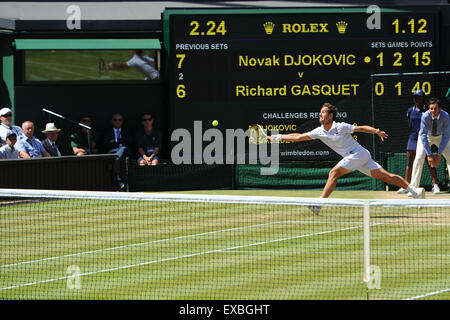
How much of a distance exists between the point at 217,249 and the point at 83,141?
8915mm

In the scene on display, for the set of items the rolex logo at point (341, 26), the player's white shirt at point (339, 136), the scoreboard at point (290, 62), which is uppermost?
the rolex logo at point (341, 26)

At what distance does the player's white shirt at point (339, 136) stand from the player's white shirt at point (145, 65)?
7.59 m

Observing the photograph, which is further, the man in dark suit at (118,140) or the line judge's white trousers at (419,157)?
the man in dark suit at (118,140)

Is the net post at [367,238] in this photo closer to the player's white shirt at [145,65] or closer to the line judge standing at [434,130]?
the line judge standing at [434,130]

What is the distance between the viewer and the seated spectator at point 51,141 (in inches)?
739

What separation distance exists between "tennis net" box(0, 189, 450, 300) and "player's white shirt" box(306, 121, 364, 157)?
1.05 metres

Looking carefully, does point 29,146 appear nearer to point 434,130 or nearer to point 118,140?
point 118,140

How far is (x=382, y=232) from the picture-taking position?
512 inches

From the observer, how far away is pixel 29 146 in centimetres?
1812

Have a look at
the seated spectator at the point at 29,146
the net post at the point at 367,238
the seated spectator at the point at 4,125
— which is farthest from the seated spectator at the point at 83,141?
the net post at the point at 367,238

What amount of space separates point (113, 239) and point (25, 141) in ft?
19.7

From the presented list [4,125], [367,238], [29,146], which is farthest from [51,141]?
[367,238]
